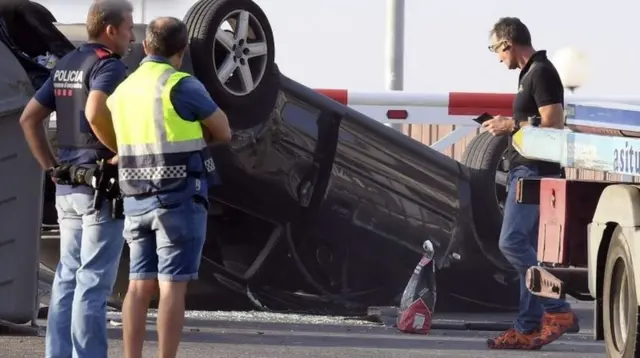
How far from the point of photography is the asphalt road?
8.12 m

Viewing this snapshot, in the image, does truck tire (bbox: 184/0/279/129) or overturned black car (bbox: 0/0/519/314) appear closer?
truck tire (bbox: 184/0/279/129)

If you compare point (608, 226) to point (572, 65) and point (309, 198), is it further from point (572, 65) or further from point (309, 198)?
point (572, 65)

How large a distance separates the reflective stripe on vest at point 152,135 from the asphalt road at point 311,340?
1.54 m

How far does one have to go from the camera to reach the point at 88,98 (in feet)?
21.7

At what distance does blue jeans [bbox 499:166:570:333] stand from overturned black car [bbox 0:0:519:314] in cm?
140

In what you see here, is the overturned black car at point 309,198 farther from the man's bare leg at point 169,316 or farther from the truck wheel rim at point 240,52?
the man's bare leg at point 169,316

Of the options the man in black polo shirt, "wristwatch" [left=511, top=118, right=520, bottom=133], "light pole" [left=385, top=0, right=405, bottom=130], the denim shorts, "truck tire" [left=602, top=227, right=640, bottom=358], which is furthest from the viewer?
"light pole" [left=385, top=0, right=405, bottom=130]

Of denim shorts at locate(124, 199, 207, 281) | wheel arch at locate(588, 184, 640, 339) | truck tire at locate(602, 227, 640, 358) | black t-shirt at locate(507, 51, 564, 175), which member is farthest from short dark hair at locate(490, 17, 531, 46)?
denim shorts at locate(124, 199, 207, 281)

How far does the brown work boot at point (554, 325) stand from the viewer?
28.1ft

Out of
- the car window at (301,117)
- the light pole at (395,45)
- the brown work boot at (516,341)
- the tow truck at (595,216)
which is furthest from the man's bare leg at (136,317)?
the light pole at (395,45)

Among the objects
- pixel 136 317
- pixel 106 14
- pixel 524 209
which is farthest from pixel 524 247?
pixel 106 14

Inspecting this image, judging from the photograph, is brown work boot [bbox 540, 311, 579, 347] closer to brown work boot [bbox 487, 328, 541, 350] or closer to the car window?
brown work boot [bbox 487, 328, 541, 350]

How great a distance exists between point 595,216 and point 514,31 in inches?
76.9

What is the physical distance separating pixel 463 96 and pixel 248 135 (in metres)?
3.97
